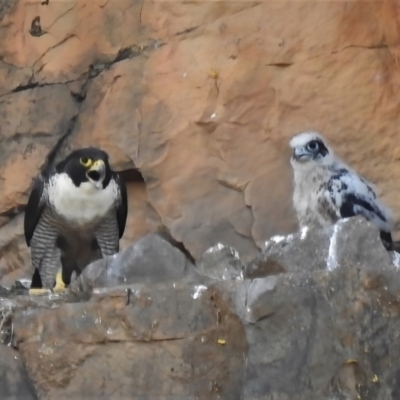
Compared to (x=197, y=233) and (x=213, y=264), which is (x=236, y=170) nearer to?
(x=197, y=233)

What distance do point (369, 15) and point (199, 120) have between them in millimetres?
1178

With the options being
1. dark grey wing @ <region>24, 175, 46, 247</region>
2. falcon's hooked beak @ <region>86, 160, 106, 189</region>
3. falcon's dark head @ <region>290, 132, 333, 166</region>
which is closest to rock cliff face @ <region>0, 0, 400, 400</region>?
dark grey wing @ <region>24, 175, 46, 247</region>

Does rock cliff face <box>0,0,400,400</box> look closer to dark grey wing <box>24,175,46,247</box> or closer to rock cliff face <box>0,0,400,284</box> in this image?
rock cliff face <box>0,0,400,284</box>

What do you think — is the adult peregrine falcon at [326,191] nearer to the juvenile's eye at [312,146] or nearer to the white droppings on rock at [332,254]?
the juvenile's eye at [312,146]

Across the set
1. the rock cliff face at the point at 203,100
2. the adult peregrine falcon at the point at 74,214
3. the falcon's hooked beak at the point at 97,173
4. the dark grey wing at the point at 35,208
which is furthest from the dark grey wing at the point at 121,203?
the rock cliff face at the point at 203,100

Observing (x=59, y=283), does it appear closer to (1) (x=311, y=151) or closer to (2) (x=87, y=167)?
(2) (x=87, y=167)

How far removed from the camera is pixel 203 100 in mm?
5719

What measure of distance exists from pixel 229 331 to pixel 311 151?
1587 mm

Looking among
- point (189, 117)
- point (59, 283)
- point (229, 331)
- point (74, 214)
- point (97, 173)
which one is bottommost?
point (59, 283)

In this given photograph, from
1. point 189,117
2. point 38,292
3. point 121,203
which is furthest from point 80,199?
point 189,117

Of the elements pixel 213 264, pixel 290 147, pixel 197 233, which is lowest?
pixel 197 233

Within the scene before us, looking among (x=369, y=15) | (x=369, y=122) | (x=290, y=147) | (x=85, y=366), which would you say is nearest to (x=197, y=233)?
(x=290, y=147)

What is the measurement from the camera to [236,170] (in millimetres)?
5664

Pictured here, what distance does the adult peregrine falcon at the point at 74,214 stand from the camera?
481cm
